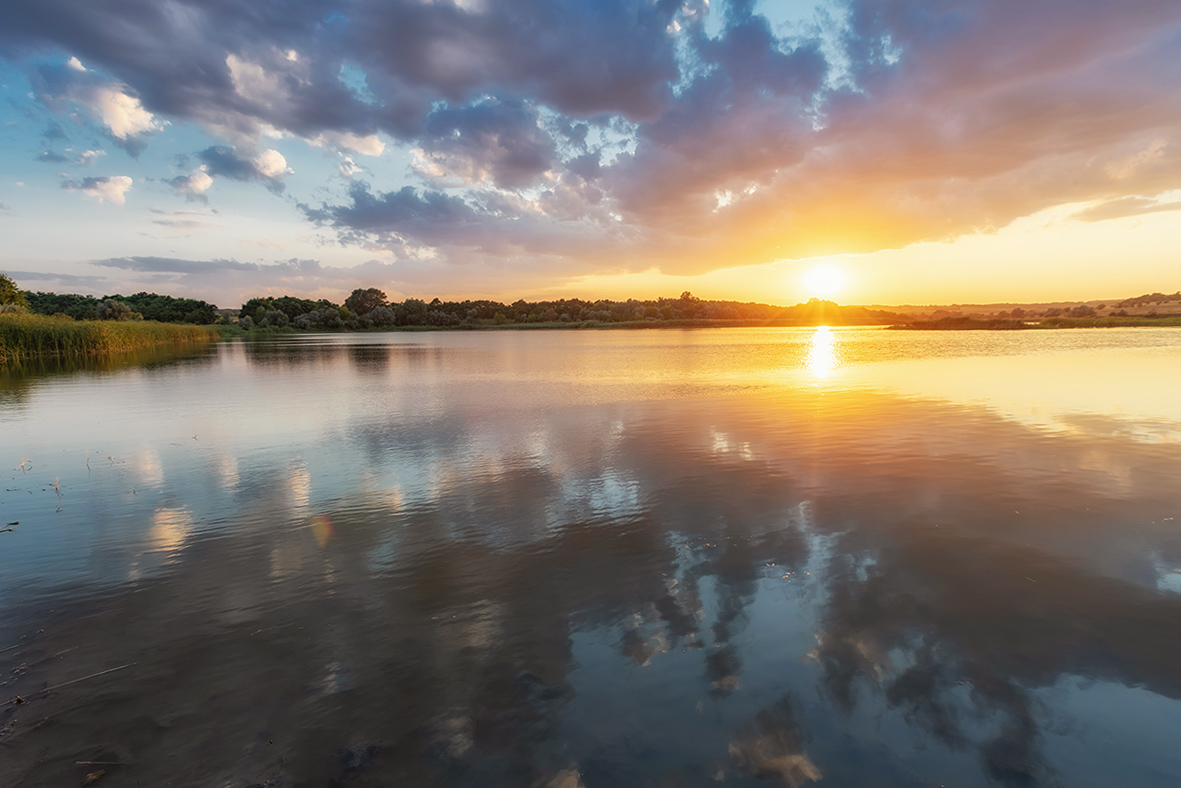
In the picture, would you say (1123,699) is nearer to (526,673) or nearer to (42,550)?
(526,673)

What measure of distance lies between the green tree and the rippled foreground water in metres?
68.5

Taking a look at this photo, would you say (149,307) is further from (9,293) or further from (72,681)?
(72,681)

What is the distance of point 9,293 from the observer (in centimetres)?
6481

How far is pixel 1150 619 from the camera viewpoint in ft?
26.1

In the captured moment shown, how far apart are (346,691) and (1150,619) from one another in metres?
11.5

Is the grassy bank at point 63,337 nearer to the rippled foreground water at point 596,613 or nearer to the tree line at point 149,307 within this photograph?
the rippled foreground water at point 596,613

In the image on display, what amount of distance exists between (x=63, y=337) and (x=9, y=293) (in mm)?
12646

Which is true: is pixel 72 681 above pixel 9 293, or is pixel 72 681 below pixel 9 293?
below

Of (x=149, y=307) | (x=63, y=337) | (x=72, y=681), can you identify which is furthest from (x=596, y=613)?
(x=149, y=307)

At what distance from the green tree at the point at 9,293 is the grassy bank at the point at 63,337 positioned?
249 inches

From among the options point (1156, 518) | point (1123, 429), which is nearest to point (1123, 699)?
point (1156, 518)

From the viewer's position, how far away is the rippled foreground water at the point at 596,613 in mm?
5777

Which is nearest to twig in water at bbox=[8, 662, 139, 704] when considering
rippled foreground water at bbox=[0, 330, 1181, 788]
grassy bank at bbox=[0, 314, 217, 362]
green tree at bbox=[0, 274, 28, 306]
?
rippled foreground water at bbox=[0, 330, 1181, 788]

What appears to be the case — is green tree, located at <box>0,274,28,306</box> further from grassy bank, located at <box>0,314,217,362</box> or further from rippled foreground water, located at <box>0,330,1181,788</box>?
rippled foreground water, located at <box>0,330,1181,788</box>
